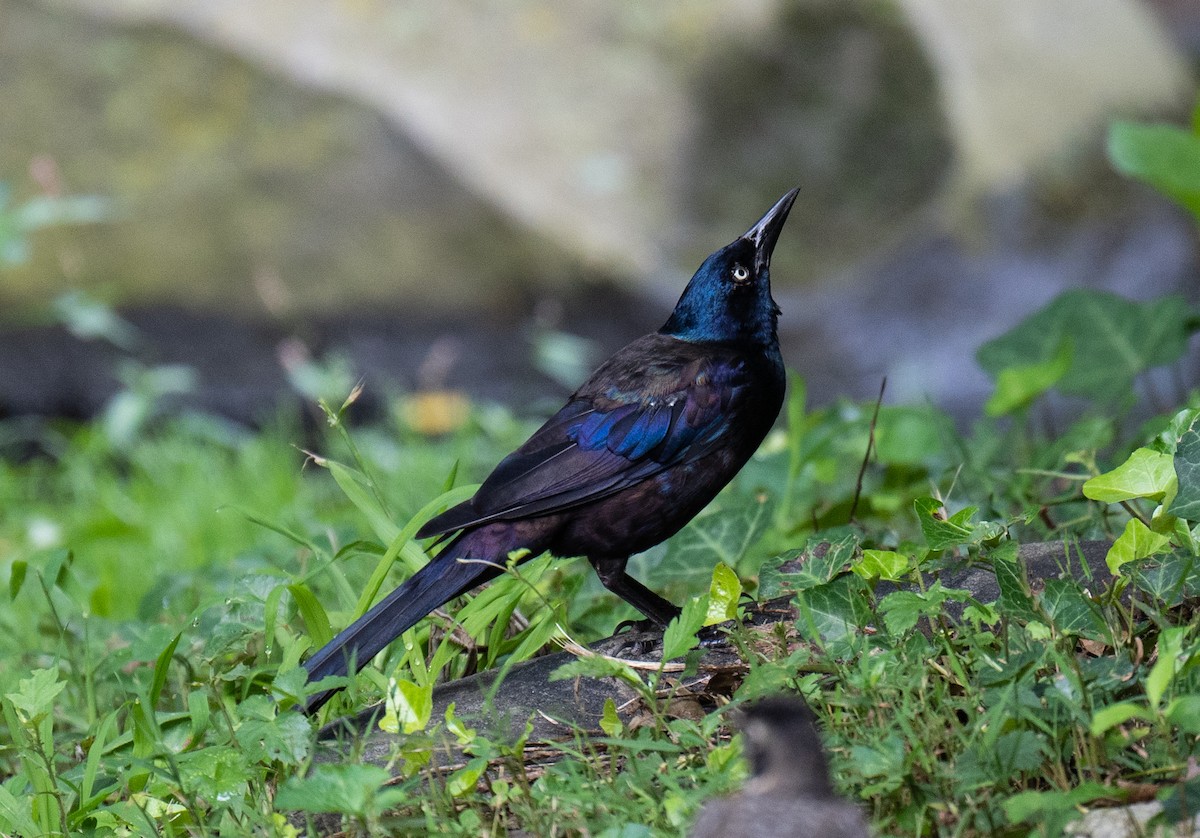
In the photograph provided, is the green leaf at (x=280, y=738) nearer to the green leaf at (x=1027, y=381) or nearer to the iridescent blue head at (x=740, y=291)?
the iridescent blue head at (x=740, y=291)

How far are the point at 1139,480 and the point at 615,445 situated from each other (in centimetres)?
110

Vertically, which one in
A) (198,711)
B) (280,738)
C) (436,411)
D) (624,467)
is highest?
(624,467)

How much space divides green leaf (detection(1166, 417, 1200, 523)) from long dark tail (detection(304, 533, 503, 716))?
1266mm

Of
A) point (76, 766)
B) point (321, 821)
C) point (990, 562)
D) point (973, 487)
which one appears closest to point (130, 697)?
point (76, 766)

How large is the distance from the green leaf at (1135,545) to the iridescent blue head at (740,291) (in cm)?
118

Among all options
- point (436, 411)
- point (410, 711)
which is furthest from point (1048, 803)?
point (436, 411)

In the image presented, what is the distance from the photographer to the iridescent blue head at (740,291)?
3281mm

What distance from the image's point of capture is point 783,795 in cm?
168

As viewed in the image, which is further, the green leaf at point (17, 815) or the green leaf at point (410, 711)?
the green leaf at point (17, 815)

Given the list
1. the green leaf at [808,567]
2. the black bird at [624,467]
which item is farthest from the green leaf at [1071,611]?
the black bird at [624,467]

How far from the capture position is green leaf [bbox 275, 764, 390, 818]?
192 centimetres

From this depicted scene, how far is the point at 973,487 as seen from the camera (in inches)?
150

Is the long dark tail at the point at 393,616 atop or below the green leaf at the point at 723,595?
below

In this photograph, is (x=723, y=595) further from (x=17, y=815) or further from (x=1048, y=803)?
(x=17, y=815)
